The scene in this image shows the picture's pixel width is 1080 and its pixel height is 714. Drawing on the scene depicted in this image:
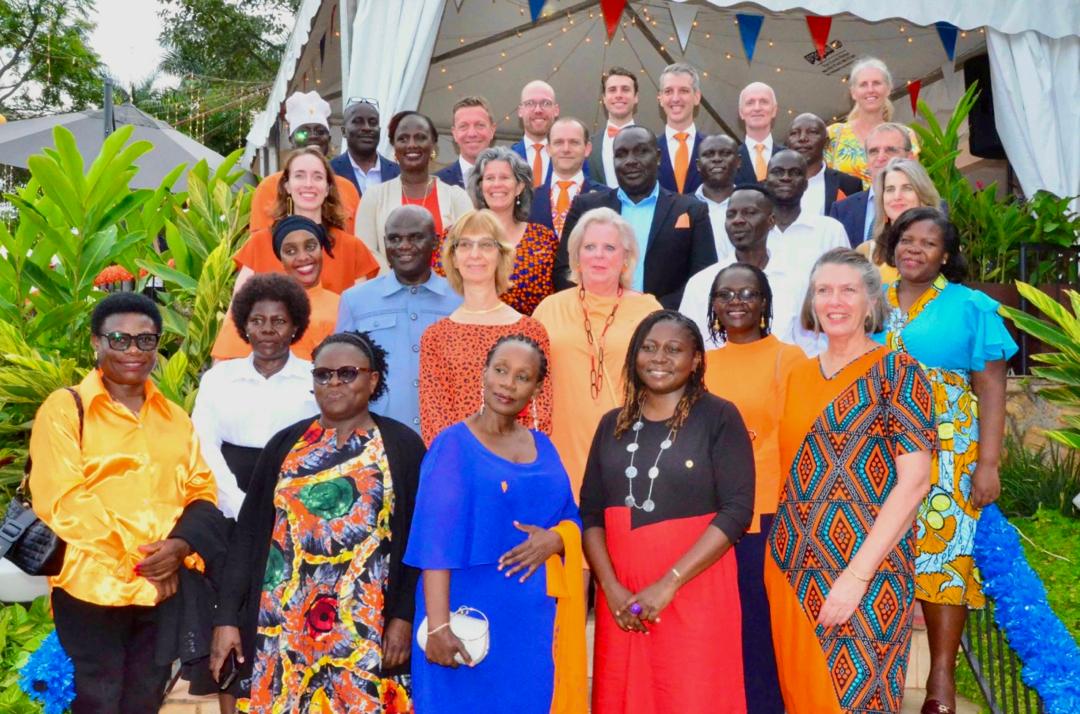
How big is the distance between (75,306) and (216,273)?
0.80 m

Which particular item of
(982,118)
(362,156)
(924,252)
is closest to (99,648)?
(924,252)

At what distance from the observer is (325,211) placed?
6043 millimetres

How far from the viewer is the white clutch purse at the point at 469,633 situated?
3664mm

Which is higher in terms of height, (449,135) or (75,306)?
(449,135)

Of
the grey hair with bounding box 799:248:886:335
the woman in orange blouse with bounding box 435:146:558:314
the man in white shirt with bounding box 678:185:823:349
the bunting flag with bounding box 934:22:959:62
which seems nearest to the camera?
the grey hair with bounding box 799:248:886:335

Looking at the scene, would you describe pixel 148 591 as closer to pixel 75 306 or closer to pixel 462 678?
pixel 462 678

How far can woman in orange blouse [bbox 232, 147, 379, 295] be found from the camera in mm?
5805

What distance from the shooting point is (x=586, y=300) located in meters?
4.95

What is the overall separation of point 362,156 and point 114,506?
12.3ft

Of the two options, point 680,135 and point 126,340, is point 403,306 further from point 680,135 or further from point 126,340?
point 680,135

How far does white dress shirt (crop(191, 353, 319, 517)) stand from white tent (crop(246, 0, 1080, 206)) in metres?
4.77

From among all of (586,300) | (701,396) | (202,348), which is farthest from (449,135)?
(701,396)

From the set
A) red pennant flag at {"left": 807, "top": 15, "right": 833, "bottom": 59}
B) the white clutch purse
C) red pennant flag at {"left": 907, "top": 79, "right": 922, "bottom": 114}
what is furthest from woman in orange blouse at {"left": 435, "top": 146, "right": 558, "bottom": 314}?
red pennant flag at {"left": 907, "top": 79, "right": 922, "bottom": 114}

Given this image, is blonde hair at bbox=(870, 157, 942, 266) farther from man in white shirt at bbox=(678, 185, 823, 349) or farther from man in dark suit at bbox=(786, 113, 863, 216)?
man in dark suit at bbox=(786, 113, 863, 216)
